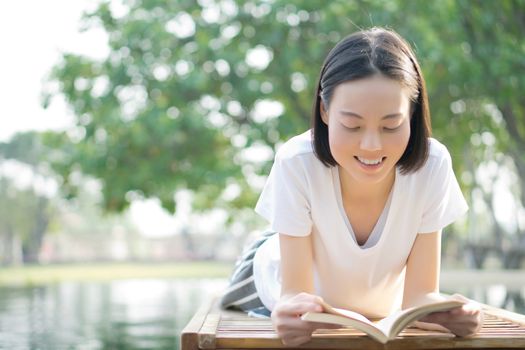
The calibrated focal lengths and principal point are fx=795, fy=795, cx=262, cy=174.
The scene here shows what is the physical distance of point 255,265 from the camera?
8.95 feet

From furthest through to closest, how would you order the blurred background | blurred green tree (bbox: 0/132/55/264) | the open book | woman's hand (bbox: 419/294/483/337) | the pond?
blurred green tree (bbox: 0/132/55/264)
the blurred background
the pond
woman's hand (bbox: 419/294/483/337)
the open book

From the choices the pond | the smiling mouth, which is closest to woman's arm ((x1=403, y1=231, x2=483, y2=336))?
the smiling mouth

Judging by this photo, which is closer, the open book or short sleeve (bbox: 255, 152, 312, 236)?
the open book

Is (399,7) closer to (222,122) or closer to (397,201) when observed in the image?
(222,122)

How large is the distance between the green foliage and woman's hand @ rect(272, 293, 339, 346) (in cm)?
871

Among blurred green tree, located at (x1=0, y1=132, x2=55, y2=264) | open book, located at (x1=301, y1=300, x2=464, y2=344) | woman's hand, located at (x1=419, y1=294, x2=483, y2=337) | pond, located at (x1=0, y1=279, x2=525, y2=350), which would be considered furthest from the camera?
blurred green tree, located at (x1=0, y1=132, x2=55, y2=264)

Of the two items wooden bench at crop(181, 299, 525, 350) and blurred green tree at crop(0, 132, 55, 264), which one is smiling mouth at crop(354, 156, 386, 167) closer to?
wooden bench at crop(181, 299, 525, 350)

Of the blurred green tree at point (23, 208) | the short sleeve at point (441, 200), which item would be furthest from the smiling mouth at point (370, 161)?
the blurred green tree at point (23, 208)

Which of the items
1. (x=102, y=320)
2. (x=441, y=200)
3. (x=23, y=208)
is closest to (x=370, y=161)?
(x=441, y=200)

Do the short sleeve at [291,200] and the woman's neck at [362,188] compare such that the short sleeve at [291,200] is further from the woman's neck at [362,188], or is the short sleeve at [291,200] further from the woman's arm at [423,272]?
the woman's arm at [423,272]

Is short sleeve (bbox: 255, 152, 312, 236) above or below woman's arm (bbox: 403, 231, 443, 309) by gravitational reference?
above

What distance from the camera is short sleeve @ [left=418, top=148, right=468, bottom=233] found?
211 centimetres

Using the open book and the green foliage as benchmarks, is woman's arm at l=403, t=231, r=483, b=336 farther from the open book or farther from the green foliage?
the green foliage

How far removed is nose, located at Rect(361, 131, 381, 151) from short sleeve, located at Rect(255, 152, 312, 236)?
0.26 meters
